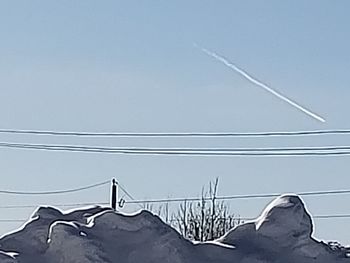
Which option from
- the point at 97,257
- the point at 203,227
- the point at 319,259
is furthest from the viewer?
the point at 203,227

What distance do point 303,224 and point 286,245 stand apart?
0.91 ft

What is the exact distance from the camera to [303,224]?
1303 centimetres

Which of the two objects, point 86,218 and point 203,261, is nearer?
point 203,261

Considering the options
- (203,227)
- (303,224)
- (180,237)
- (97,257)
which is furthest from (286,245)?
(203,227)

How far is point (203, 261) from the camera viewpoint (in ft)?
41.4

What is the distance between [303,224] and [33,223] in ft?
9.14

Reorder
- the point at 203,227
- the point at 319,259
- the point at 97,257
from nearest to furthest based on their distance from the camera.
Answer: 1. the point at 97,257
2. the point at 319,259
3. the point at 203,227

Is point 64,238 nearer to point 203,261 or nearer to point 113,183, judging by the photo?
point 203,261

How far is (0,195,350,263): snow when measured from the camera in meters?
12.4

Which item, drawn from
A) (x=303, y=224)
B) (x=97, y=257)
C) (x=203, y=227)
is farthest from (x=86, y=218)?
(x=203, y=227)

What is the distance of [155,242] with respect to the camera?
1263 cm

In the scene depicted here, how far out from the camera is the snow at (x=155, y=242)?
1238 centimetres

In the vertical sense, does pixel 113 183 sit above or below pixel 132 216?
above

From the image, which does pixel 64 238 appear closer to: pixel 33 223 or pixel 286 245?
pixel 33 223
